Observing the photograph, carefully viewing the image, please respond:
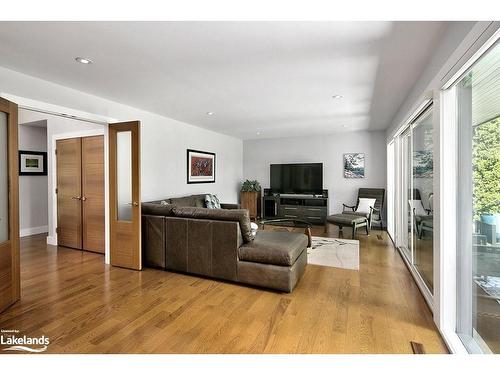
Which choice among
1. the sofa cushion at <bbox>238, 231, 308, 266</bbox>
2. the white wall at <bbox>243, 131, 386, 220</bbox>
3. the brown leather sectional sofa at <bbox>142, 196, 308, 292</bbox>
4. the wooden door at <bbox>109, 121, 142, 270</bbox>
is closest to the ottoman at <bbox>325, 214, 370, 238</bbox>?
the white wall at <bbox>243, 131, 386, 220</bbox>

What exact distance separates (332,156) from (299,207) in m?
1.62

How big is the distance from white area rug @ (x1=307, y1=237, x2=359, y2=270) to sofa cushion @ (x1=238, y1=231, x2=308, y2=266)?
2.57ft

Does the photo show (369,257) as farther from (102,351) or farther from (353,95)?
(102,351)

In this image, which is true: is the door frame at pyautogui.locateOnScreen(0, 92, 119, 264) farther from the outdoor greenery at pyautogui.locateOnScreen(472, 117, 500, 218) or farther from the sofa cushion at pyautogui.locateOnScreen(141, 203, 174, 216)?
the outdoor greenery at pyautogui.locateOnScreen(472, 117, 500, 218)

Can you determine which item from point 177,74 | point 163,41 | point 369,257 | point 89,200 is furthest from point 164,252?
point 369,257

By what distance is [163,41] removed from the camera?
2064 millimetres

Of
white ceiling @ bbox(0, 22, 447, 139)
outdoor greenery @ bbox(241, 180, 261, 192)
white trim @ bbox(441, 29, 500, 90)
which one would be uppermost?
white ceiling @ bbox(0, 22, 447, 139)

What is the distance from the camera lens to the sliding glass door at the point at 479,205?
1499 millimetres

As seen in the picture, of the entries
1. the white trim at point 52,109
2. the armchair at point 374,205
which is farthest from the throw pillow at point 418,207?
the white trim at point 52,109

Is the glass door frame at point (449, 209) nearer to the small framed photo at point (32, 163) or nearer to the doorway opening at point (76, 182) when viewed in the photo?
the doorway opening at point (76, 182)

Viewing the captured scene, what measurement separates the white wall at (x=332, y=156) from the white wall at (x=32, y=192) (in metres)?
5.13

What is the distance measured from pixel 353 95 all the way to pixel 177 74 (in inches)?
91.4

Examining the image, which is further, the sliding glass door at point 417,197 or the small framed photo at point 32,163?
the small framed photo at point 32,163

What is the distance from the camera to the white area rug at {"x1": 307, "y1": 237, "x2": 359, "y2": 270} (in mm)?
3586
